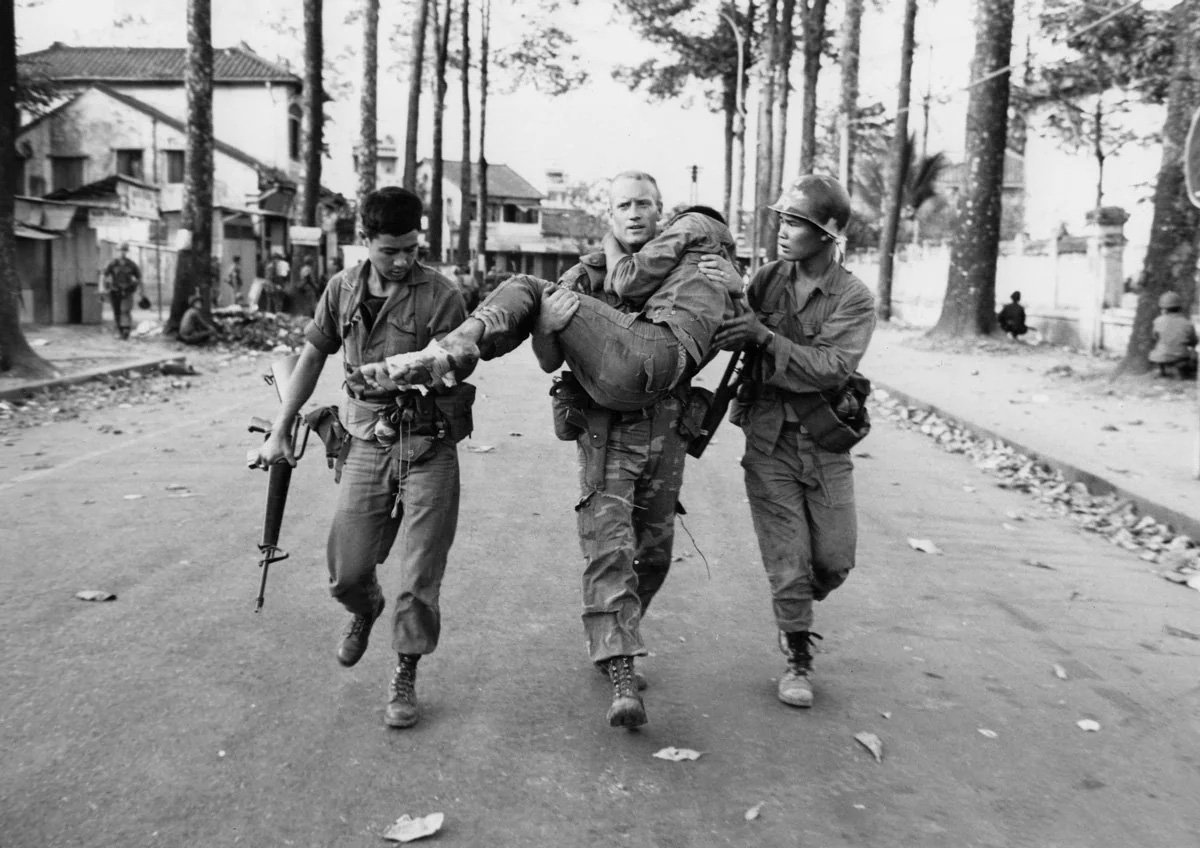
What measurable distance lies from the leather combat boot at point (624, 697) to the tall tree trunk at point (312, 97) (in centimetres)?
2707

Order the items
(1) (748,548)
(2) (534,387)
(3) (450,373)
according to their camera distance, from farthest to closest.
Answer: (2) (534,387) < (1) (748,548) < (3) (450,373)

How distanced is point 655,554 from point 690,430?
18.2 inches


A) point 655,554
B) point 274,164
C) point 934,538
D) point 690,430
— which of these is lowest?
point 934,538

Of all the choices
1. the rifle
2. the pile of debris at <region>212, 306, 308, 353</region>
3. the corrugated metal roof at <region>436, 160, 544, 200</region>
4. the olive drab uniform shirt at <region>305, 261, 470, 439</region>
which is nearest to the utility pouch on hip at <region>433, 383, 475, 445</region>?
the olive drab uniform shirt at <region>305, 261, 470, 439</region>

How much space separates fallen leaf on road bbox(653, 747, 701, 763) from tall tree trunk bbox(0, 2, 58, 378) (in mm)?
12554

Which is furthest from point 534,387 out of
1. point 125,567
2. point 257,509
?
point 125,567

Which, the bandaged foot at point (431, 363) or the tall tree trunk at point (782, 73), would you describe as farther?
the tall tree trunk at point (782, 73)

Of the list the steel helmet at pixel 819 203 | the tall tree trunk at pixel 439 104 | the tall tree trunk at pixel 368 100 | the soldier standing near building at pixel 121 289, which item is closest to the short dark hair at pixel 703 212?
the steel helmet at pixel 819 203

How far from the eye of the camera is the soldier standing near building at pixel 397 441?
4.04 m

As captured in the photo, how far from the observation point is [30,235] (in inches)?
906

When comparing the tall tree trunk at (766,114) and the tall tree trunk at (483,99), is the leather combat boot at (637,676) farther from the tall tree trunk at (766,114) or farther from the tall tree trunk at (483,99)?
the tall tree trunk at (483,99)

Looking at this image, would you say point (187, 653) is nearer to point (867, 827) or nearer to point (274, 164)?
point (867, 827)

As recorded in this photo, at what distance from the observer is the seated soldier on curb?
381 centimetres

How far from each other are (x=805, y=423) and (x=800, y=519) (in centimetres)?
34
